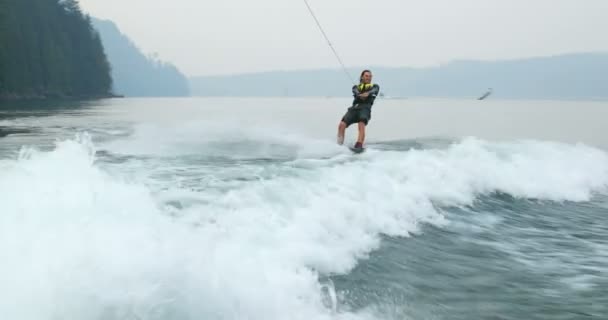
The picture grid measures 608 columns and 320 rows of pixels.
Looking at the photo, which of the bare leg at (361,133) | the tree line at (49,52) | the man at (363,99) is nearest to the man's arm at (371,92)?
the man at (363,99)

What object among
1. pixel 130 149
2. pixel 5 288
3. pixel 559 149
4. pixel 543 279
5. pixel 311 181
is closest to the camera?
pixel 5 288

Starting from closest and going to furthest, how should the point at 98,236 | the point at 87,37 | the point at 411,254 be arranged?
the point at 98,236
the point at 411,254
the point at 87,37

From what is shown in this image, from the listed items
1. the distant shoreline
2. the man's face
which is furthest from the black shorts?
the distant shoreline

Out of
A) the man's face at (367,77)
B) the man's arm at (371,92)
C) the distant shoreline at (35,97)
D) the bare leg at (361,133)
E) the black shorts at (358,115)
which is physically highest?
the man's face at (367,77)

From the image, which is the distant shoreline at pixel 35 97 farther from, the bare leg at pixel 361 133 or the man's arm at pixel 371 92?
the bare leg at pixel 361 133

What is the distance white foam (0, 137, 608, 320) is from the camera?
3.35 metres

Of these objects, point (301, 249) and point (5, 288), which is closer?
point (5, 288)

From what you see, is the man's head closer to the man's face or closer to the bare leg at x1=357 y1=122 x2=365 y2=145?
the man's face

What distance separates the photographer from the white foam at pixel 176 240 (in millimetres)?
3346

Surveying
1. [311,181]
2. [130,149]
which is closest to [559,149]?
[311,181]

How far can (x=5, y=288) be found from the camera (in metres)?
3.19

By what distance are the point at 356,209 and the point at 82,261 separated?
361 cm

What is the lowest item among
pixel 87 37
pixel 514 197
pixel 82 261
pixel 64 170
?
pixel 514 197

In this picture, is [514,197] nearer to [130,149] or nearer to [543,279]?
[543,279]
